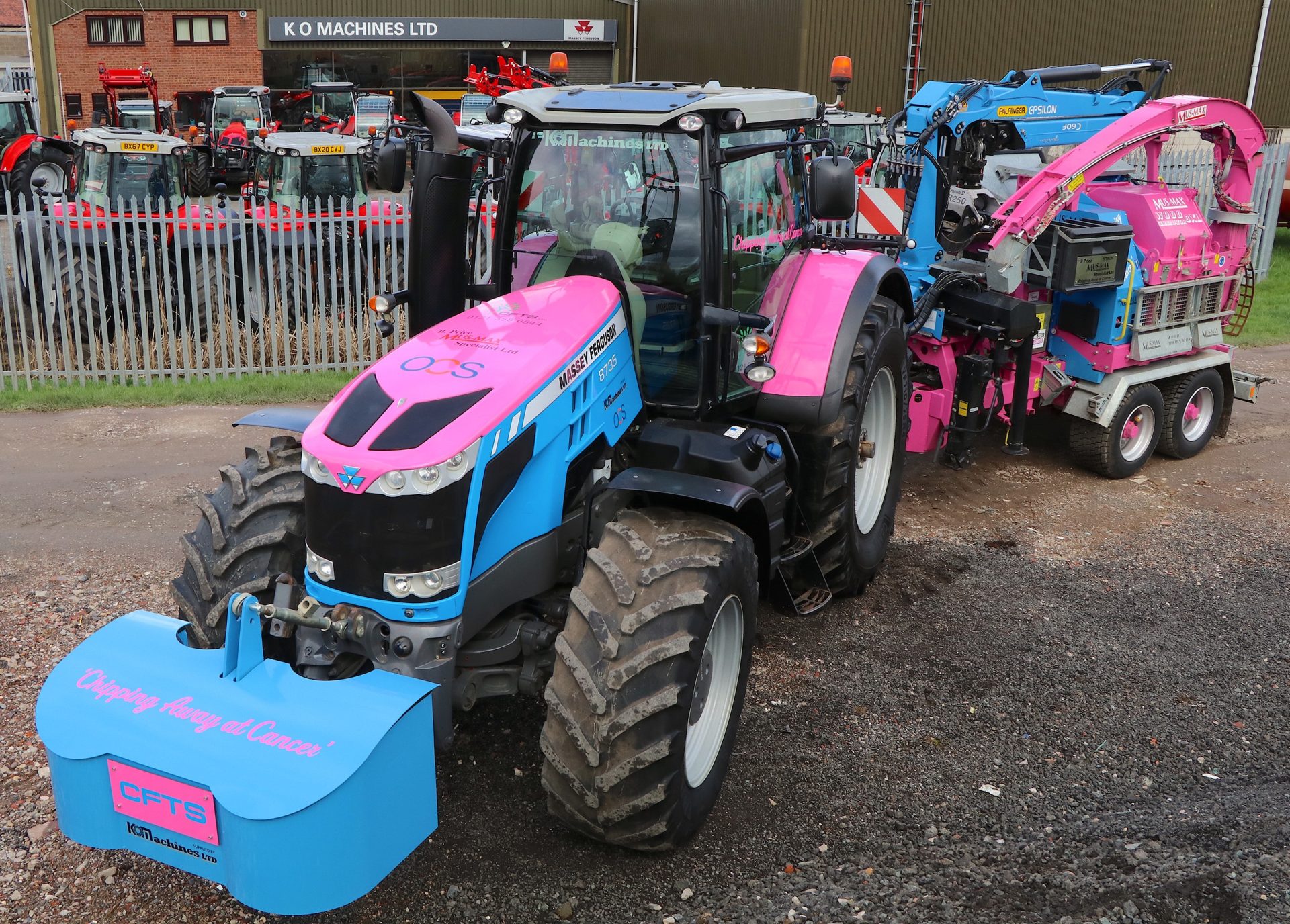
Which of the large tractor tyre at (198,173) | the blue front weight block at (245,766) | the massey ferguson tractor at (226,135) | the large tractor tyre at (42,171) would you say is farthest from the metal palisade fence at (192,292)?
the large tractor tyre at (42,171)

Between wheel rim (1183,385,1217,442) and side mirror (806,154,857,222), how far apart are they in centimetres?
477

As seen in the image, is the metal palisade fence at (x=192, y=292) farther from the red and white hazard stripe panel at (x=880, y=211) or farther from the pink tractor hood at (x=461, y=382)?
the pink tractor hood at (x=461, y=382)

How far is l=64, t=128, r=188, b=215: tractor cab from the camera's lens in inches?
471

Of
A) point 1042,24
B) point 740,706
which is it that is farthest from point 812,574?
point 1042,24

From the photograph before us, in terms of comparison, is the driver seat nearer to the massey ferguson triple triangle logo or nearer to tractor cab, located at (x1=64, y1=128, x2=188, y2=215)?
the massey ferguson triple triangle logo

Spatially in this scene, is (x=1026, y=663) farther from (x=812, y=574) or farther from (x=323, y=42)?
(x=323, y=42)

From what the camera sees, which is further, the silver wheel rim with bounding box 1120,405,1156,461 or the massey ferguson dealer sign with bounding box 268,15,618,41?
the massey ferguson dealer sign with bounding box 268,15,618,41

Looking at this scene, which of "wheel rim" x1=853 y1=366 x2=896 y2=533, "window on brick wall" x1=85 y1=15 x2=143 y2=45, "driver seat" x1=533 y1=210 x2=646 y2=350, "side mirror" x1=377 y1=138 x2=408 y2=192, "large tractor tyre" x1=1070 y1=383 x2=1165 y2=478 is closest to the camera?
"driver seat" x1=533 y1=210 x2=646 y2=350

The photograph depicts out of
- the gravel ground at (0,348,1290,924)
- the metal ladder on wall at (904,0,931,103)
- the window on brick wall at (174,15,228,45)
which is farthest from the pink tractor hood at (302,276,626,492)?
the window on brick wall at (174,15,228,45)

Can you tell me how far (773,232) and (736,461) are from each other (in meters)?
1.27

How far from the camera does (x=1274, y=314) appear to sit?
1301 centimetres

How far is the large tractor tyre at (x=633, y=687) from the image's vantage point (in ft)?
11.1

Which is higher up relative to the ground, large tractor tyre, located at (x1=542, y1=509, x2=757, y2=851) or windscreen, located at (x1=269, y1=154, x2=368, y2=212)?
windscreen, located at (x1=269, y1=154, x2=368, y2=212)

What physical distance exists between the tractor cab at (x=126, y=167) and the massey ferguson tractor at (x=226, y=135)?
562cm
